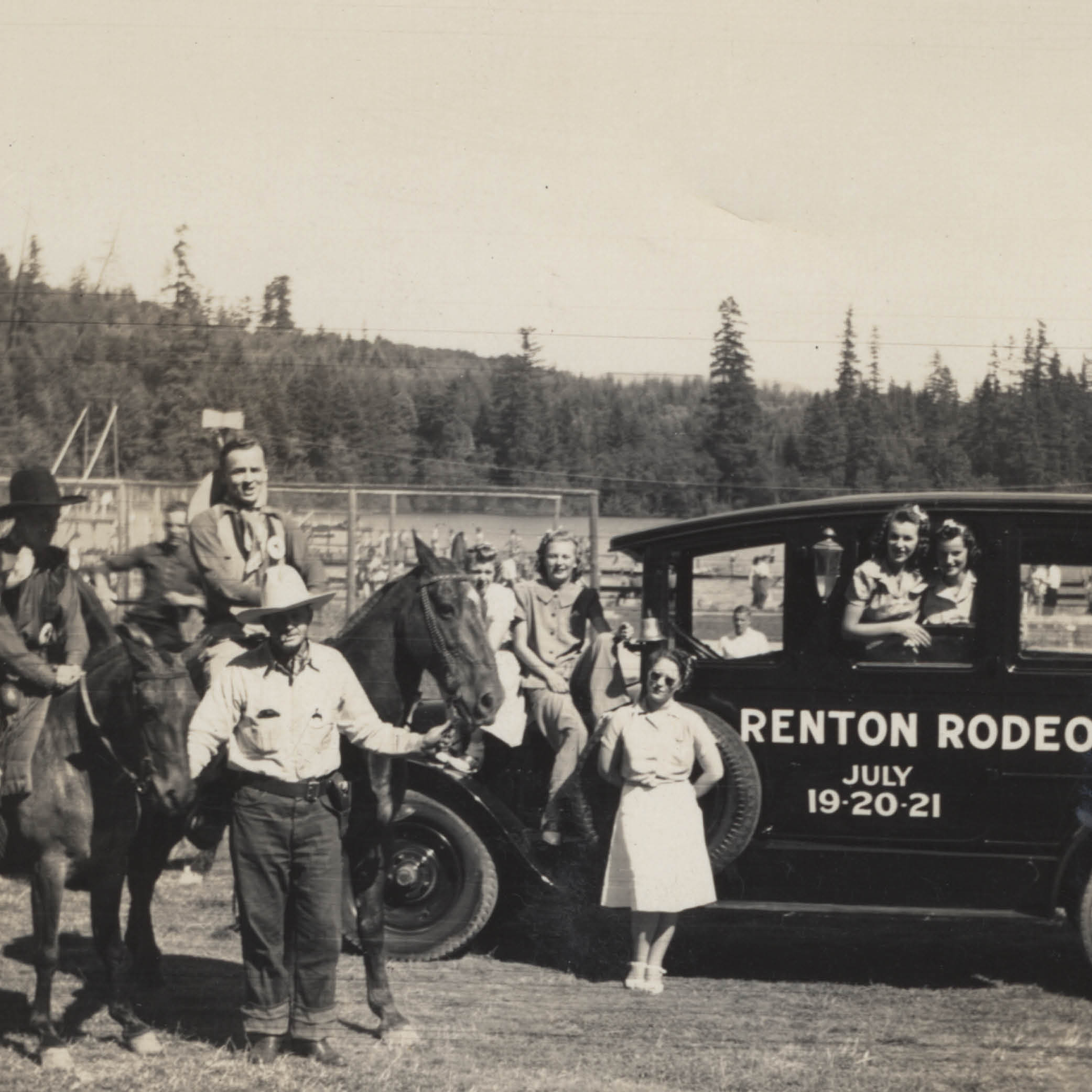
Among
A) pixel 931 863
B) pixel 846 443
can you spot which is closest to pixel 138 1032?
pixel 931 863

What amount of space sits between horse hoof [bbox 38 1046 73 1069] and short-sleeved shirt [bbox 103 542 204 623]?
6.11ft

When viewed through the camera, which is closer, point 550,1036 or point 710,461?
point 550,1036

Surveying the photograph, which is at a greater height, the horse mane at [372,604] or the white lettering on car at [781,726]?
the horse mane at [372,604]

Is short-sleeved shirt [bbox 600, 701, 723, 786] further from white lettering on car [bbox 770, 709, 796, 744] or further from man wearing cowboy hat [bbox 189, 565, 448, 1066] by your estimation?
man wearing cowboy hat [bbox 189, 565, 448, 1066]

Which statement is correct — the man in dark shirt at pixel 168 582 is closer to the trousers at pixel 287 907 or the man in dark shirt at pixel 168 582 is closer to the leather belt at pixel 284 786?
the leather belt at pixel 284 786

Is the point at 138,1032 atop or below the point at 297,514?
below

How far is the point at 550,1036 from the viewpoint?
17.0 ft

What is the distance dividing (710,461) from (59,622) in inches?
146

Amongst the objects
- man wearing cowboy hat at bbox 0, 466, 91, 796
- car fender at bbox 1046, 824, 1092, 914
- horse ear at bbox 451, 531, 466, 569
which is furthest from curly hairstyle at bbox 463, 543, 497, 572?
car fender at bbox 1046, 824, 1092, 914

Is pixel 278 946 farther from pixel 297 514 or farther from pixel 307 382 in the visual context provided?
pixel 307 382

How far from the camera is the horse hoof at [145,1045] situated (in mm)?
4988

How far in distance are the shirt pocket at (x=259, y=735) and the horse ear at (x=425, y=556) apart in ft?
3.29

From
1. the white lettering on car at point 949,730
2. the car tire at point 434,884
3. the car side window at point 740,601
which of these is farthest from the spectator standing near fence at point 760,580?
the car tire at point 434,884

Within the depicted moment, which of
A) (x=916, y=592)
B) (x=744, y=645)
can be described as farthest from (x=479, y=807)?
(x=916, y=592)
